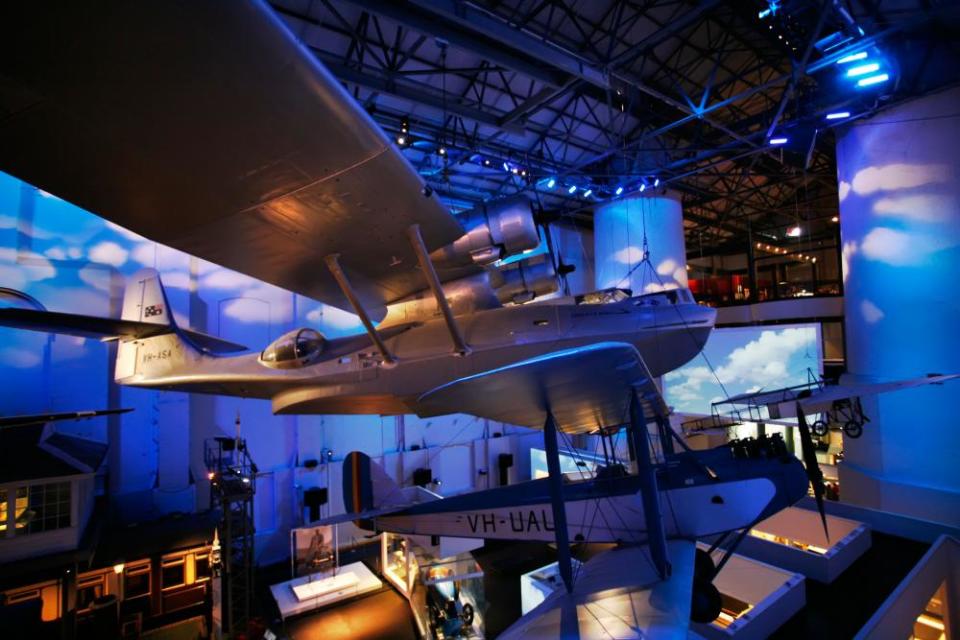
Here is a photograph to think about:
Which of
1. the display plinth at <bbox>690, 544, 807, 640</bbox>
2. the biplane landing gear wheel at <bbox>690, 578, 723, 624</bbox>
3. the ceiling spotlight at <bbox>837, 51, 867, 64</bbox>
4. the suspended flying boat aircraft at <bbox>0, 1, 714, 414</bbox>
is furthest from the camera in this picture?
the ceiling spotlight at <bbox>837, 51, 867, 64</bbox>

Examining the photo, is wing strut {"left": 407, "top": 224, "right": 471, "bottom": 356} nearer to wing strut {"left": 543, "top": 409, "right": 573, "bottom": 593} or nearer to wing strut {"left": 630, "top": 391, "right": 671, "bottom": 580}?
wing strut {"left": 543, "top": 409, "right": 573, "bottom": 593}

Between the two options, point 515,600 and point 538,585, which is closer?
point 538,585

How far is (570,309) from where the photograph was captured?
4648 millimetres

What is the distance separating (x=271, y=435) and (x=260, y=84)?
10.4 m

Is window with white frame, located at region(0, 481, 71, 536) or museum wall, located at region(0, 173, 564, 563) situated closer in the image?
window with white frame, located at region(0, 481, 71, 536)

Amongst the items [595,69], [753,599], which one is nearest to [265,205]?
[595,69]

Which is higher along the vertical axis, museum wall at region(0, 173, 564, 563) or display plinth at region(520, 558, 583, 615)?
museum wall at region(0, 173, 564, 563)

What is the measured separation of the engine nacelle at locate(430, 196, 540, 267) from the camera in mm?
4375

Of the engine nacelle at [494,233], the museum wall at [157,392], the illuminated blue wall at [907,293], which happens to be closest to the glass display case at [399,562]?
the museum wall at [157,392]

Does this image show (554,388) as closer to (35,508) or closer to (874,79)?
(874,79)

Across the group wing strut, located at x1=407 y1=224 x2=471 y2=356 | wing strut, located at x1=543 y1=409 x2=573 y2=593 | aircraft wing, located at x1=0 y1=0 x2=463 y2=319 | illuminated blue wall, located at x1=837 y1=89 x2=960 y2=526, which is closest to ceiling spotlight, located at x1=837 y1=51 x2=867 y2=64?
illuminated blue wall, located at x1=837 y1=89 x2=960 y2=526

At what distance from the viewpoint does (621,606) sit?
325 centimetres

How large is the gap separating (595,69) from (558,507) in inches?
259

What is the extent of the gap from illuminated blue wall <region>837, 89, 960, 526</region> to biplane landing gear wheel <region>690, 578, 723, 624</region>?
22.5 ft
